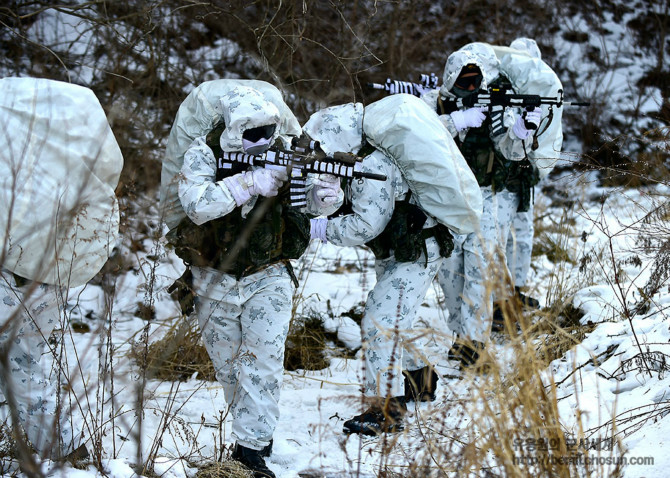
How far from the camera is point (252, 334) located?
10.4 feet

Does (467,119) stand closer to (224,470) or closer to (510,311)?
(510,311)

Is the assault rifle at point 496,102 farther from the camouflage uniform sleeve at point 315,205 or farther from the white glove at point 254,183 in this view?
the white glove at point 254,183

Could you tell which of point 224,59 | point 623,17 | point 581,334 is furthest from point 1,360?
point 623,17

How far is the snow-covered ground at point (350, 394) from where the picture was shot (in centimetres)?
252

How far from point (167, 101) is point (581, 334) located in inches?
169

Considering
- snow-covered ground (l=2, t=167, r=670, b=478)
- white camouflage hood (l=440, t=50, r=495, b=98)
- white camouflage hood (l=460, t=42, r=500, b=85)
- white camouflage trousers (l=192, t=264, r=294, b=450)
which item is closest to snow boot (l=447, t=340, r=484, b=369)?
snow-covered ground (l=2, t=167, r=670, b=478)

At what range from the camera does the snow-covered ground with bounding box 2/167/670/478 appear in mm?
2518

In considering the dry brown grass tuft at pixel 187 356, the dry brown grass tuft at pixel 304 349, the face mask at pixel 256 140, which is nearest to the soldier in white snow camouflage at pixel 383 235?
the face mask at pixel 256 140

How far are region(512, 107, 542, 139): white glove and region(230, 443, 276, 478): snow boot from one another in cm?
286

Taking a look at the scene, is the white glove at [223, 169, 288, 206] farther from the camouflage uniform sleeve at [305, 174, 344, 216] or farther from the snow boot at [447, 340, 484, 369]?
the snow boot at [447, 340, 484, 369]

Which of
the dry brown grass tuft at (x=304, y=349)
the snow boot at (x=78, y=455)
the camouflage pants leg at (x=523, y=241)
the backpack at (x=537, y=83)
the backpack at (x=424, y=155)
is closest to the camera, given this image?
the snow boot at (x=78, y=455)

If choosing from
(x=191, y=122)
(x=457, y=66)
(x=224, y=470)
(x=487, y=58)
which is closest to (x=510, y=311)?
(x=224, y=470)

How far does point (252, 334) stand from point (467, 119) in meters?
2.38

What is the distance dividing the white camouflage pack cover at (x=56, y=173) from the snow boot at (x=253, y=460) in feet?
3.30
